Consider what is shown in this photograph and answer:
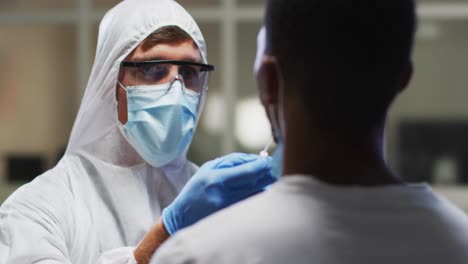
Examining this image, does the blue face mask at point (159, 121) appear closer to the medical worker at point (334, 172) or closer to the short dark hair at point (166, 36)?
the short dark hair at point (166, 36)

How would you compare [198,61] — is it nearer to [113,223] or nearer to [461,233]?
[113,223]

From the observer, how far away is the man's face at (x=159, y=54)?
1.96 metres

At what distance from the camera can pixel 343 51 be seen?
1.04 meters

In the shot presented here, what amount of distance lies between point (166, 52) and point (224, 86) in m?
4.94

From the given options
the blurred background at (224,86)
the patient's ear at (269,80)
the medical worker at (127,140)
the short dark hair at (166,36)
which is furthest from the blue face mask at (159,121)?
the blurred background at (224,86)

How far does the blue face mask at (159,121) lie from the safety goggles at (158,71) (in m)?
0.02

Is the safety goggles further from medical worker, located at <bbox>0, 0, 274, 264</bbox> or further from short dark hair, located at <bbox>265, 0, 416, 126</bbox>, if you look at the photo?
short dark hair, located at <bbox>265, 0, 416, 126</bbox>

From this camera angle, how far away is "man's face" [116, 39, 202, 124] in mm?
1956

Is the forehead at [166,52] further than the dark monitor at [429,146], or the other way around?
the dark monitor at [429,146]

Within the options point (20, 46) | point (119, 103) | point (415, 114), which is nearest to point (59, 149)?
point (20, 46)

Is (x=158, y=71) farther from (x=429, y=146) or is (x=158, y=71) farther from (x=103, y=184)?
(x=429, y=146)

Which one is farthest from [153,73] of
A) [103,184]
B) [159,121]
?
[103,184]

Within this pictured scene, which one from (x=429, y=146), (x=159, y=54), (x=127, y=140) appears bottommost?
(x=429, y=146)

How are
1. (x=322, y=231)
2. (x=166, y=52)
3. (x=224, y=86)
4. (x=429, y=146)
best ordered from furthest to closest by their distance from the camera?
(x=429, y=146), (x=224, y=86), (x=166, y=52), (x=322, y=231)
